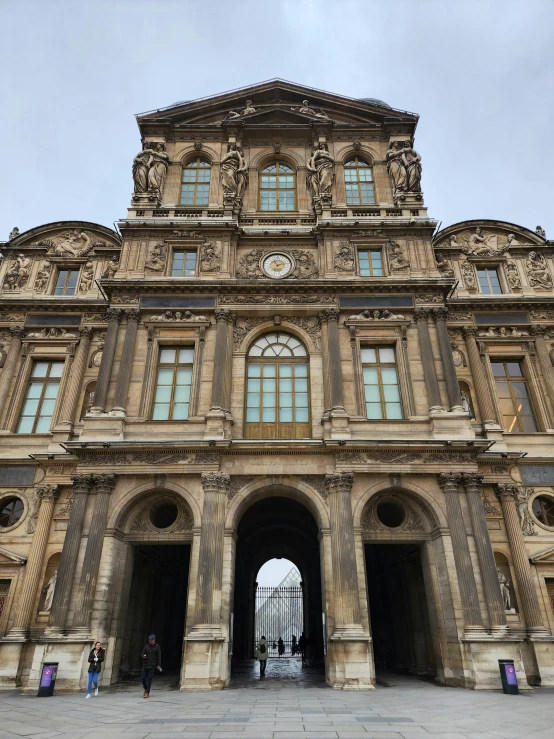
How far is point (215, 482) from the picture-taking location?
17.1 meters

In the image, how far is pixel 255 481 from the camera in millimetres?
17500

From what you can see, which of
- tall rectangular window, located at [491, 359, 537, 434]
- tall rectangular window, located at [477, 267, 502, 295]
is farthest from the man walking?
tall rectangular window, located at [477, 267, 502, 295]

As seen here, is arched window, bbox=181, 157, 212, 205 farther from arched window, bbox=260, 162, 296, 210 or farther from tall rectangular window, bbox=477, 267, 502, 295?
tall rectangular window, bbox=477, 267, 502, 295

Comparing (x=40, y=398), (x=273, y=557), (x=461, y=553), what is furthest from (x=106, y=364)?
(x=273, y=557)

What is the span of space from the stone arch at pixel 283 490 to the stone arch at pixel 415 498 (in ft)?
3.76

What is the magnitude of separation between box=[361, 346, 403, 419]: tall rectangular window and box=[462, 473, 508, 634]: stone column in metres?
3.56

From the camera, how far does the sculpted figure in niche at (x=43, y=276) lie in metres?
24.1

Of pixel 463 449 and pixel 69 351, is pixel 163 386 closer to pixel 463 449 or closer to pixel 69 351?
pixel 69 351

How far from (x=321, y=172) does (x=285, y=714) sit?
2164cm

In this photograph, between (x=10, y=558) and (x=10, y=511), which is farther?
(x=10, y=511)

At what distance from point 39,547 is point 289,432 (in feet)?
33.3

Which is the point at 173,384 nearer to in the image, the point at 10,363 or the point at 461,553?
the point at 10,363

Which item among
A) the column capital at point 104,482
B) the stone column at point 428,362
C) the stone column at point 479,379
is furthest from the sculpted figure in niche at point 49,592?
the stone column at point 479,379

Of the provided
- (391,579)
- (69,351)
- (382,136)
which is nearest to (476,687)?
(391,579)
